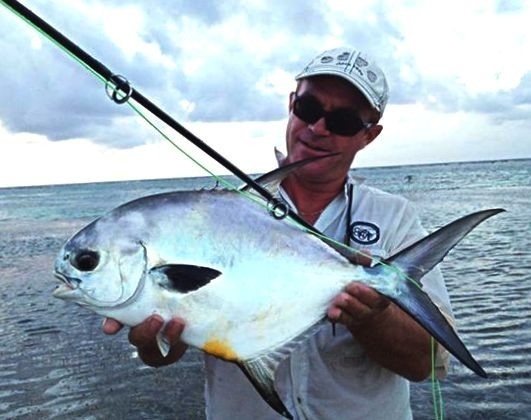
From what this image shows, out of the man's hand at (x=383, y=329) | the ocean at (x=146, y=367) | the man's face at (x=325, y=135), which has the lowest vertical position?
the ocean at (x=146, y=367)

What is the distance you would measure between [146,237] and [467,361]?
1295 mm

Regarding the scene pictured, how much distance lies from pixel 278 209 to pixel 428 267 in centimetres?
67

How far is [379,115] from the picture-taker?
3.46 metres

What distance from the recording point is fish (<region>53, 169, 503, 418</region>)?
2.50 metres

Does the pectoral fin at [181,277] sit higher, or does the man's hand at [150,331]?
the pectoral fin at [181,277]

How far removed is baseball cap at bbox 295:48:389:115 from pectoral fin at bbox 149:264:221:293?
1308 mm

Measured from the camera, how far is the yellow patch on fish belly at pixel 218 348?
2.53 m

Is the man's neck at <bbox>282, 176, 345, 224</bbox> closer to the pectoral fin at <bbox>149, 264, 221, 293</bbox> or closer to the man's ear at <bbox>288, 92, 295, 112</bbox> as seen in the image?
the man's ear at <bbox>288, 92, 295, 112</bbox>

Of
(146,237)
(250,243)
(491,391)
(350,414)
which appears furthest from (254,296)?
(491,391)

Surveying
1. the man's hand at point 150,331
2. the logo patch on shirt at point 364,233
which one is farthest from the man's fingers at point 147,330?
the logo patch on shirt at point 364,233

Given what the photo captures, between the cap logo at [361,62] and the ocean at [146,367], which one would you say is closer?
the cap logo at [361,62]

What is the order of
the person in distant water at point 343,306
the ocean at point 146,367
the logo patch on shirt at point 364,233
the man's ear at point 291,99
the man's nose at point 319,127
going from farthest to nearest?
1. the ocean at point 146,367
2. the man's ear at point 291,99
3. the man's nose at point 319,127
4. the logo patch on shirt at point 364,233
5. the person in distant water at point 343,306

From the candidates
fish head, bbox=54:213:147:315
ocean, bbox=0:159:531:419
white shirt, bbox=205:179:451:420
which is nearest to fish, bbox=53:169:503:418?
fish head, bbox=54:213:147:315

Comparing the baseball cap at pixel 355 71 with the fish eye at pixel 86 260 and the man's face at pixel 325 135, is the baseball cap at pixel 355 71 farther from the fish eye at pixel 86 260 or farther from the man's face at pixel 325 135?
the fish eye at pixel 86 260
